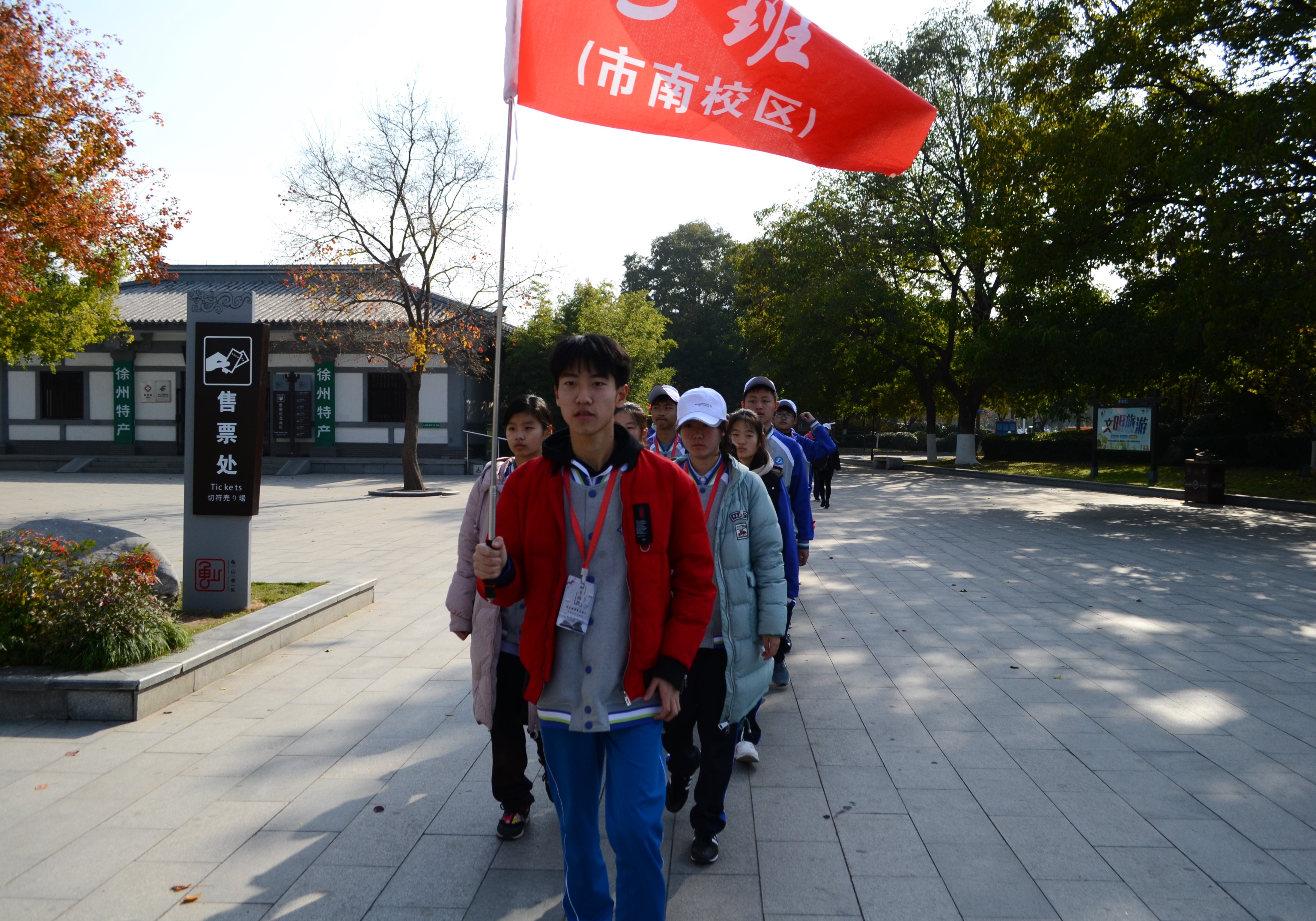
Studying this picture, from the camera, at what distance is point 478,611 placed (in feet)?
11.0

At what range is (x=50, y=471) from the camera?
25.1m

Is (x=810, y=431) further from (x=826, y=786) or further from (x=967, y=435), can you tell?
(x=967, y=435)

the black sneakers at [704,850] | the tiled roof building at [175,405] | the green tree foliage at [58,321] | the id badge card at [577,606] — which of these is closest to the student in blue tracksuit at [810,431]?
Answer: the black sneakers at [704,850]

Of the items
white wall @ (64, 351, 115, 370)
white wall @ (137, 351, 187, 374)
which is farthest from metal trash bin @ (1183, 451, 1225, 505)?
white wall @ (64, 351, 115, 370)

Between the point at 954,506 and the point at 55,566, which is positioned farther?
the point at 954,506

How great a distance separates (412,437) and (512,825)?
17530 mm

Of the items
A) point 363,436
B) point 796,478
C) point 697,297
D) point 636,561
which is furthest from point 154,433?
point 697,297

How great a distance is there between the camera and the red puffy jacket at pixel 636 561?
2.32m

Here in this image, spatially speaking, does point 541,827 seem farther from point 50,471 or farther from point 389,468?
point 50,471

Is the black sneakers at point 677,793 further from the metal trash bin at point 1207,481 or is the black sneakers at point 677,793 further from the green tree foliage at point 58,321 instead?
the green tree foliage at point 58,321

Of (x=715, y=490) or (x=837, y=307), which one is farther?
(x=837, y=307)

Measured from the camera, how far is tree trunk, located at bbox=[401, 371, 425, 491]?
19.8 m

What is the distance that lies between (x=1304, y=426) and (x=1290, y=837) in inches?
1055

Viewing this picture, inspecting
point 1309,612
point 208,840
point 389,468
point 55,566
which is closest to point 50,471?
point 389,468
